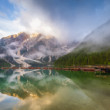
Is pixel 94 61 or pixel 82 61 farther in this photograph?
pixel 82 61

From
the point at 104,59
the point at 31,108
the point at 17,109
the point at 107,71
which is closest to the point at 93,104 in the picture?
the point at 31,108

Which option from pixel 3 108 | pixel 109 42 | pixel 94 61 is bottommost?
pixel 3 108

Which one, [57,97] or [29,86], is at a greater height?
[57,97]

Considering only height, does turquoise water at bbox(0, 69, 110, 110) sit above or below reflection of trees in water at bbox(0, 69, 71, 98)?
above

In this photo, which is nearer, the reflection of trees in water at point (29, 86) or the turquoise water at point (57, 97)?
the turquoise water at point (57, 97)

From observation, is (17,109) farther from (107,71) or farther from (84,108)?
(107,71)

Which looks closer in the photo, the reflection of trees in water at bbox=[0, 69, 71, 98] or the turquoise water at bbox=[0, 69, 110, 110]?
the turquoise water at bbox=[0, 69, 110, 110]

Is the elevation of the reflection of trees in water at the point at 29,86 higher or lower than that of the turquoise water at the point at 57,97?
lower

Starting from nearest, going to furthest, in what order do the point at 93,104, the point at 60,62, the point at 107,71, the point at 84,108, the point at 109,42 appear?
the point at 84,108 < the point at 93,104 < the point at 107,71 < the point at 109,42 < the point at 60,62

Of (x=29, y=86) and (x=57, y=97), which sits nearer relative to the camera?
(x=57, y=97)

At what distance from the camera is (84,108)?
547 inches

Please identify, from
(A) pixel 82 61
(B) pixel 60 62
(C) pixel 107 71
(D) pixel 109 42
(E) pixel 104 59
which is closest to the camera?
(C) pixel 107 71

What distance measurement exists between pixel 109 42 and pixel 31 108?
155m

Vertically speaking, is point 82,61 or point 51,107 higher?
point 82,61
